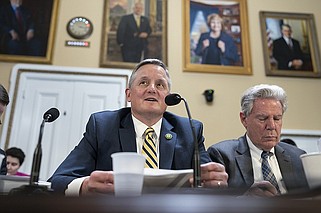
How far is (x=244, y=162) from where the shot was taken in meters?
1.98

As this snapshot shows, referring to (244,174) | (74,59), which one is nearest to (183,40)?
(74,59)

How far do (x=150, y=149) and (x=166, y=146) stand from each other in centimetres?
9

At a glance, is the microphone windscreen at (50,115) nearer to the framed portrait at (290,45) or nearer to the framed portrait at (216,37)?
the framed portrait at (216,37)

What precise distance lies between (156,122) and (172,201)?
139 cm

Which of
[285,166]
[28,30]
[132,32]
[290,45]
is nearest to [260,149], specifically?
[285,166]

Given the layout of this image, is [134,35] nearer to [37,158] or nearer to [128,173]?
[37,158]

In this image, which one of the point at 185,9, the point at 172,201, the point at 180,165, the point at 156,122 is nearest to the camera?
the point at 172,201

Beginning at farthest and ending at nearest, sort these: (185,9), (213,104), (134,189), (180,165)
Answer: (185,9), (213,104), (180,165), (134,189)

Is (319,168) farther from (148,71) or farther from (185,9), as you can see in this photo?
(185,9)

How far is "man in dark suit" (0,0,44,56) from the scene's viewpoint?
14.5 ft

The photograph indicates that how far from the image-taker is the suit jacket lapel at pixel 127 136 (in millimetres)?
1779

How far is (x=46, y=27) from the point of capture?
456 centimetres

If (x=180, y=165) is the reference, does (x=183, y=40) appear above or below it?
above

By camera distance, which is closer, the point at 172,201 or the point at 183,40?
the point at 172,201
